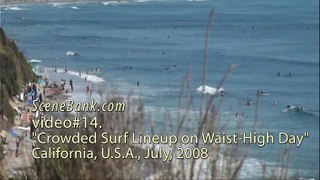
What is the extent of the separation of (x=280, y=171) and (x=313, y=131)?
21332 mm

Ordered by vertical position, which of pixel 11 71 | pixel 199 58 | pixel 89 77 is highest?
pixel 11 71

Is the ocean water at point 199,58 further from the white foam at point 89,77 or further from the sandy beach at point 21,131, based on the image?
the sandy beach at point 21,131

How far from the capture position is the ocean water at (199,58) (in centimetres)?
2607

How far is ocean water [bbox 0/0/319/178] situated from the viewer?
85.5 ft

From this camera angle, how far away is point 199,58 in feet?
155

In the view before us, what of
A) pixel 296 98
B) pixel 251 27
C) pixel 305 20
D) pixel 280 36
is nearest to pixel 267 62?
pixel 296 98

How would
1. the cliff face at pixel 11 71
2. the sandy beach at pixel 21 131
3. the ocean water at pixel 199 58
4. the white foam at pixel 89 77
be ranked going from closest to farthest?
the sandy beach at pixel 21 131, the cliff face at pixel 11 71, the ocean water at pixel 199 58, the white foam at pixel 89 77

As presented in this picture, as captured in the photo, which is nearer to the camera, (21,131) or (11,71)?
(21,131)

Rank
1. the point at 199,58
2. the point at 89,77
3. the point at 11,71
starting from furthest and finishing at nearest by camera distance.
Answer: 1. the point at 199,58
2. the point at 89,77
3. the point at 11,71

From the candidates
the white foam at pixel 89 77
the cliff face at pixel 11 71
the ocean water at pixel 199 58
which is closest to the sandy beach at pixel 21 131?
the cliff face at pixel 11 71

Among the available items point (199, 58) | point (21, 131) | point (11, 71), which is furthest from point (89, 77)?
point (21, 131)

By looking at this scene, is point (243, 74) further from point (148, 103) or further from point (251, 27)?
point (251, 27)

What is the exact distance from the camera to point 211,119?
3545mm

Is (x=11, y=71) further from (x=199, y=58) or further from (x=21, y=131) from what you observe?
(x=199, y=58)
